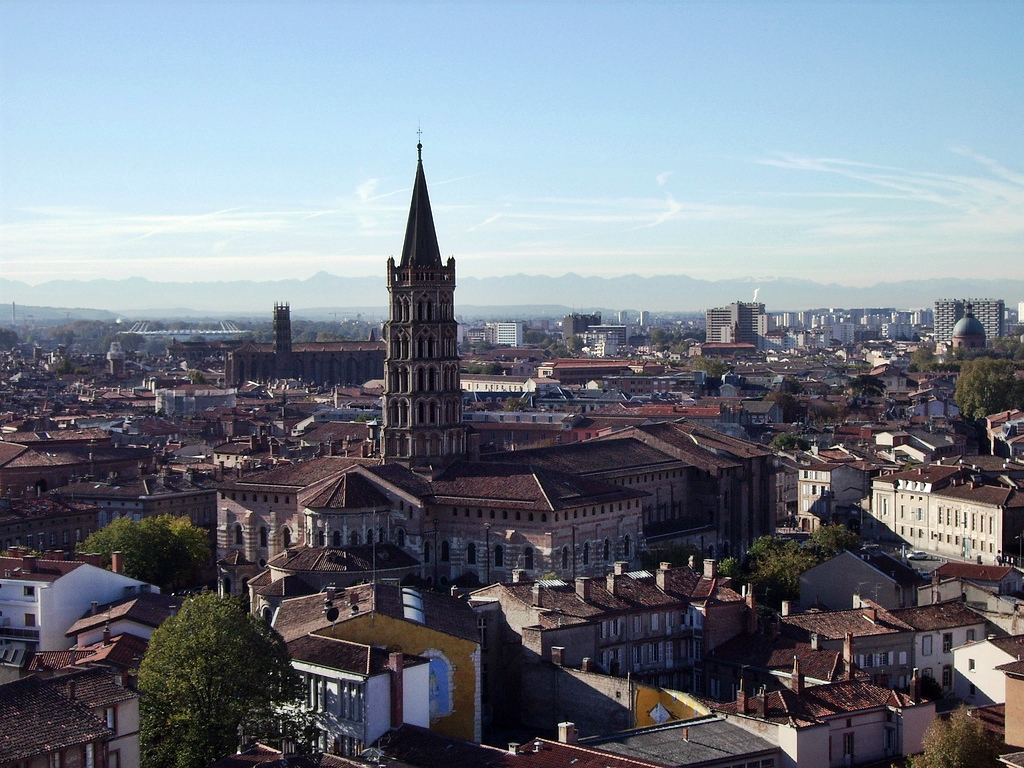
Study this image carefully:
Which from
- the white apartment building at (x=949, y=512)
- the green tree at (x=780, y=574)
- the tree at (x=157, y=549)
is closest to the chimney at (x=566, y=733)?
the green tree at (x=780, y=574)

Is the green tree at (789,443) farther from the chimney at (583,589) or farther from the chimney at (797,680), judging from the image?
the chimney at (797,680)

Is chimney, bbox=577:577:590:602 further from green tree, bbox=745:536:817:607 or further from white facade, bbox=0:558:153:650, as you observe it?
white facade, bbox=0:558:153:650

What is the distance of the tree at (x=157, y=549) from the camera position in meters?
64.0

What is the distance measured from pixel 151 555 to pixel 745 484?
29972 millimetres

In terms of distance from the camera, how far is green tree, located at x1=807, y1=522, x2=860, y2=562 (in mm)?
66438

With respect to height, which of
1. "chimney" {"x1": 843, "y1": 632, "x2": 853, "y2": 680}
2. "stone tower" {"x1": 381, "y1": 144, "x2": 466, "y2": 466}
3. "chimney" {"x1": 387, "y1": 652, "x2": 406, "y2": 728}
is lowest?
"chimney" {"x1": 843, "y1": 632, "x2": 853, "y2": 680}

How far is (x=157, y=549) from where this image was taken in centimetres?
6519

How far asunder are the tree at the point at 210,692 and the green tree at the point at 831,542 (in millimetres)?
33531

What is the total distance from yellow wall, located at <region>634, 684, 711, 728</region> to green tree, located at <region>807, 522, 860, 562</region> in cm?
2415

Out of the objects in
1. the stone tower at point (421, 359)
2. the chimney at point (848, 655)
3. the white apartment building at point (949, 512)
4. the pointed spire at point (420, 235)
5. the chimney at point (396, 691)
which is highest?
the pointed spire at point (420, 235)

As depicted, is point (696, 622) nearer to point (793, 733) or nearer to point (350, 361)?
point (793, 733)

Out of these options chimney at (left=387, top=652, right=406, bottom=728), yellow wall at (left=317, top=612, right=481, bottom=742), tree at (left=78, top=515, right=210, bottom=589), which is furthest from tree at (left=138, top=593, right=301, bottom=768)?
tree at (left=78, top=515, right=210, bottom=589)

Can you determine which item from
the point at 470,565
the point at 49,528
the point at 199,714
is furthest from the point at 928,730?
the point at 49,528

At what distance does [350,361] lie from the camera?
19838 cm
